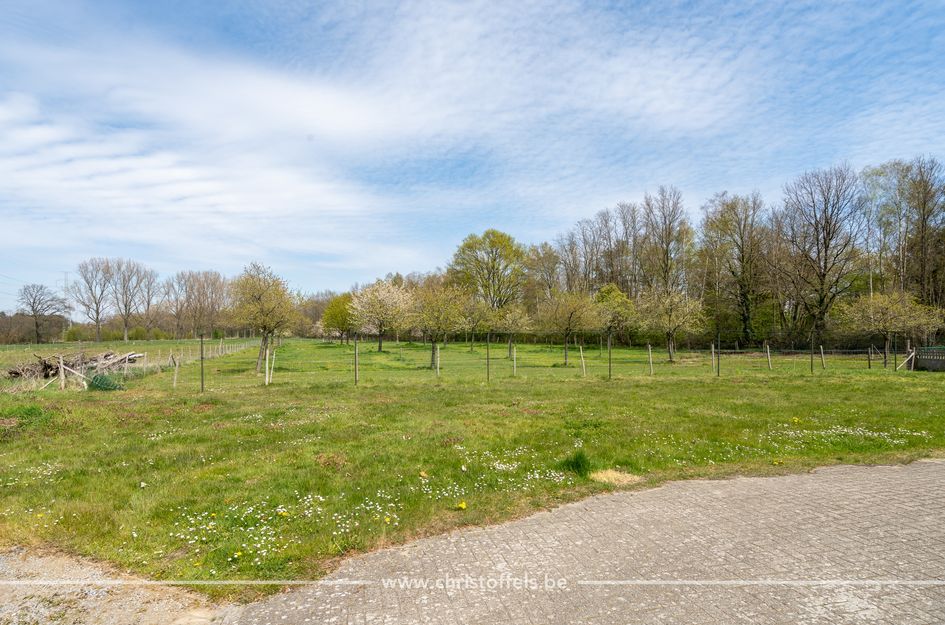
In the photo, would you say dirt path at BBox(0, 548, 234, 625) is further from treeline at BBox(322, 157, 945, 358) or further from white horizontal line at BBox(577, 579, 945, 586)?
treeline at BBox(322, 157, 945, 358)

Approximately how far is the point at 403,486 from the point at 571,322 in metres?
35.3

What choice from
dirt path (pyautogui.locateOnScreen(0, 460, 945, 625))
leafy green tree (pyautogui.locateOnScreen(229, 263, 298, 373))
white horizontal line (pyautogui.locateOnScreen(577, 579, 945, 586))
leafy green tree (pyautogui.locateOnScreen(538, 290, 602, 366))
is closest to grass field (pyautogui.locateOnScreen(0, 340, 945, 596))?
dirt path (pyautogui.locateOnScreen(0, 460, 945, 625))

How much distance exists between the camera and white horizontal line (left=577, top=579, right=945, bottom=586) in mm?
4441

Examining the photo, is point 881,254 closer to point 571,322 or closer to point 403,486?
point 571,322

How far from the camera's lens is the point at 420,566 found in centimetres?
498

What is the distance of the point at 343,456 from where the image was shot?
8844mm

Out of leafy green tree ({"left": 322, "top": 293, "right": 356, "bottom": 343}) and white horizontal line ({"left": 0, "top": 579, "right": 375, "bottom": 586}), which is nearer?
white horizontal line ({"left": 0, "top": 579, "right": 375, "bottom": 586})

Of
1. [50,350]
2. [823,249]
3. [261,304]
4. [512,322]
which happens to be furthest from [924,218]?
[50,350]

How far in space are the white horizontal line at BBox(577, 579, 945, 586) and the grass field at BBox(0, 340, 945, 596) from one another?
196cm

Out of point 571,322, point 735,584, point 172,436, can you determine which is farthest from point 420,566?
point 571,322

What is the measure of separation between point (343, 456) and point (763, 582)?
21.7ft

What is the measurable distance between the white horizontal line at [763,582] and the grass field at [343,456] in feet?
6.44

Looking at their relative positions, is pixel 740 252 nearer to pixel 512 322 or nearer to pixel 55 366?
pixel 512 322

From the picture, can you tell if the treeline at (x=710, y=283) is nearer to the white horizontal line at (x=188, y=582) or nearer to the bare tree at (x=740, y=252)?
the bare tree at (x=740, y=252)
